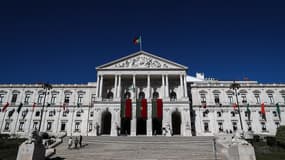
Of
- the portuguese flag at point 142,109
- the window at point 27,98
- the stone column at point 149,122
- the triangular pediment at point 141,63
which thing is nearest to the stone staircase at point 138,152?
the stone column at point 149,122

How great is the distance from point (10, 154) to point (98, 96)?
2830cm

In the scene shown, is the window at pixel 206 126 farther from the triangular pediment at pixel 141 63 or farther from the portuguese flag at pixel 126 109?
the portuguese flag at pixel 126 109

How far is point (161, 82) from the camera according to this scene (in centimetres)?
5169

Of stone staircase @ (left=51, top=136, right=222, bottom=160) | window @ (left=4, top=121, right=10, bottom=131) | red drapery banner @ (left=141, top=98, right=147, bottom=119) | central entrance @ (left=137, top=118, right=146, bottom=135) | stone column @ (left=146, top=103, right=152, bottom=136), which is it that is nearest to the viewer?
stone staircase @ (left=51, top=136, right=222, bottom=160)

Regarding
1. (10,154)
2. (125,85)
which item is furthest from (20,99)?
(10,154)

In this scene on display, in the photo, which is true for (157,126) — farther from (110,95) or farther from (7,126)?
(7,126)

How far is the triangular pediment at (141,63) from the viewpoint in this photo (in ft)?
162

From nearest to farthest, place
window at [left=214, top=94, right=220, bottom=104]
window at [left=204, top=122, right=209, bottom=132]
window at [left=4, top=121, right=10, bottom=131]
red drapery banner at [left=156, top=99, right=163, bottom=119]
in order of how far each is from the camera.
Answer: red drapery banner at [left=156, top=99, right=163, bottom=119] < window at [left=204, top=122, right=209, bottom=132] < window at [left=4, top=121, right=10, bottom=131] < window at [left=214, top=94, right=220, bottom=104]

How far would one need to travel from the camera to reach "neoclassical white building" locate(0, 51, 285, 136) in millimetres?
45125

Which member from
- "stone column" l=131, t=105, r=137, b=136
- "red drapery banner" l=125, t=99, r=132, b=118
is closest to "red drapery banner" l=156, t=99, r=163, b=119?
"stone column" l=131, t=105, r=137, b=136

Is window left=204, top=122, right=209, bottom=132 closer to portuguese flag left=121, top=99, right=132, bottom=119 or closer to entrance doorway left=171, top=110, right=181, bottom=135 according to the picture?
entrance doorway left=171, top=110, right=181, bottom=135

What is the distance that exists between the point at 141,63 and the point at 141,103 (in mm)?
10780

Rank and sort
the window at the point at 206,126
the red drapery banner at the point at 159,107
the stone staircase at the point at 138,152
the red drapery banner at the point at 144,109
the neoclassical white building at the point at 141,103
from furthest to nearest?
the window at the point at 206,126, the neoclassical white building at the point at 141,103, the red drapery banner at the point at 159,107, the red drapery banner at the point at 144,109, the stone staircase at the point at 138,152

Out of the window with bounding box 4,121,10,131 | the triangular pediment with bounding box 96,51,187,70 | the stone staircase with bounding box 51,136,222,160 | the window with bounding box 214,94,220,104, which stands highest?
the triangular pediment with bounding box 96,51,187,70
